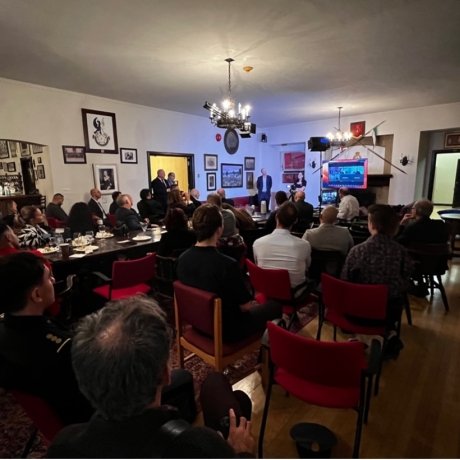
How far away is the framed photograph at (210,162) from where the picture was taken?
28.4ft

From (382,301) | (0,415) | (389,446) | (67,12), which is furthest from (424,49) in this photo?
(0,415)

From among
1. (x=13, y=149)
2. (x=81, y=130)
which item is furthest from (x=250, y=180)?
(x=13, y=149)

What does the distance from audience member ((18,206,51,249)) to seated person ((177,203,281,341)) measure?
7.36 feet

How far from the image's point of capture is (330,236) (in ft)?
9.74

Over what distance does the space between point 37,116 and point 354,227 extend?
19.0 feet

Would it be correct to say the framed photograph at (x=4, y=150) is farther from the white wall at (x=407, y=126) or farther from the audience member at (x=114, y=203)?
A: the white wall at (x=407, y=126)

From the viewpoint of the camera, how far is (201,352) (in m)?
2.00

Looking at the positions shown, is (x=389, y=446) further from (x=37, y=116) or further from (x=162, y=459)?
(x=37, y=116)

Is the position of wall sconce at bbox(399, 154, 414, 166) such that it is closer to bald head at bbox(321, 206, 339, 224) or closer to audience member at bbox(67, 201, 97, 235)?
bald head at bbox(321, 206, 339, 224)

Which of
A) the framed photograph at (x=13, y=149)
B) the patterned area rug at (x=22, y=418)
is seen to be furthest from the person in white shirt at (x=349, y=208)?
the framed photograph at (x=13, y=149)

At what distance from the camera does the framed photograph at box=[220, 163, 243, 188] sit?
9328 millimetres

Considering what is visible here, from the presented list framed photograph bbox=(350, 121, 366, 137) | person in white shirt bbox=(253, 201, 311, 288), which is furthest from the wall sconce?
person in white shirt bbox=(253, 201, 311, 288)

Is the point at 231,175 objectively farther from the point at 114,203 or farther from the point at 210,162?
the point at 114,203

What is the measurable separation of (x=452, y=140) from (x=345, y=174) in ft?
8.58
